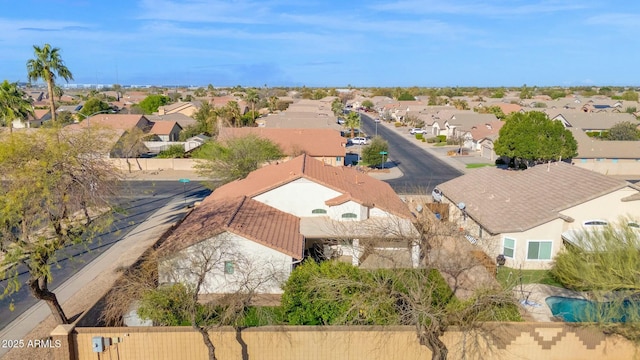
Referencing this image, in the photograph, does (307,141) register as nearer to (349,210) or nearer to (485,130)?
(485,130)

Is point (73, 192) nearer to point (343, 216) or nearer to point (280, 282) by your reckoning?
point (280, 282)

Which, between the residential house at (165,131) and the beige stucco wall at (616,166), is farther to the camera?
the residential house at (165,131)

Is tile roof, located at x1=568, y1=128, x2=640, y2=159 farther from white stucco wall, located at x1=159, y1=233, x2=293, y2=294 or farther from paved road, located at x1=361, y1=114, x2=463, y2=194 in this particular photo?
white stucco wall, located at x1=159, y1=233, x2=293, y2=294

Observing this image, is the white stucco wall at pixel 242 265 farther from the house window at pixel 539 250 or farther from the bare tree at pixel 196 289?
the house window at pixel 539 250

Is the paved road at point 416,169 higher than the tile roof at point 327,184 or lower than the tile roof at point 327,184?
lower

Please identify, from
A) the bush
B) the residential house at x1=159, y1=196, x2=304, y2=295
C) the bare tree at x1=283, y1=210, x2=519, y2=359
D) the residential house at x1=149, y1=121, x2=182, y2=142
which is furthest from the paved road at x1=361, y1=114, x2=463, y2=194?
the residential house at x1=149, y1=121, x2=182, y2=142

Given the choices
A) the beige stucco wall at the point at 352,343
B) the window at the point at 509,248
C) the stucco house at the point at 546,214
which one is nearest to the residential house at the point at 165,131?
the stucco house at the point at 546,214

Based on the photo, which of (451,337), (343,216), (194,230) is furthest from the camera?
(343,216)

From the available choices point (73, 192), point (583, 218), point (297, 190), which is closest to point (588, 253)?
point (583, 218)
